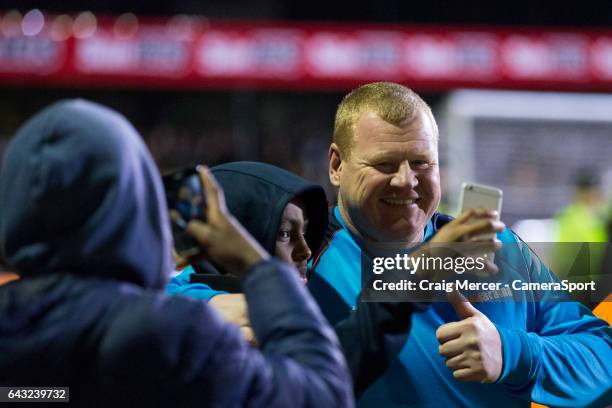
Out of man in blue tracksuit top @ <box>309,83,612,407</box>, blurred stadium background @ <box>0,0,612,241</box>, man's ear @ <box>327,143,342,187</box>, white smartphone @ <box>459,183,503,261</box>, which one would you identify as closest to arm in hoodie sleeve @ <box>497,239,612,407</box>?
man in blue tracksuit top @ <box>309,83,612,407</box>

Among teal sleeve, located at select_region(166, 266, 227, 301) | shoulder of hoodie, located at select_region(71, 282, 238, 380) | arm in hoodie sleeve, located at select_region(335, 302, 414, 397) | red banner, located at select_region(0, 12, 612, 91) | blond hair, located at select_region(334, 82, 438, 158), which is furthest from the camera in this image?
red banner, located at select_region(0, 12, 612, 91)

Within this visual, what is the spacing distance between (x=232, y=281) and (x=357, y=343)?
18.4 inches

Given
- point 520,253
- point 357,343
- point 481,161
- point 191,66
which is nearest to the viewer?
point 357,343

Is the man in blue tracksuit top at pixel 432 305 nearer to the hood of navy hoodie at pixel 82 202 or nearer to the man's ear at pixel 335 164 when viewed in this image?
the man's ear at pixel 335 164

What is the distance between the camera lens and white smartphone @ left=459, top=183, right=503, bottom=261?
5.46 ft

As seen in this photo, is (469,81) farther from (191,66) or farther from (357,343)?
(357,343)

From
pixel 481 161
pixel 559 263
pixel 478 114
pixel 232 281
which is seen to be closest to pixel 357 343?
pixel 232 281

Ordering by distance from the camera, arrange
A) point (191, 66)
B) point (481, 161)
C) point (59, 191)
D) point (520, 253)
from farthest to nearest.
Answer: point (481, 161), point (191, 66), point (520, 253), point (59, 191)

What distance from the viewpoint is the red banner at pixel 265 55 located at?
8.38 meters

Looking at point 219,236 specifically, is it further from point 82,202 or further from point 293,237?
point 293,237

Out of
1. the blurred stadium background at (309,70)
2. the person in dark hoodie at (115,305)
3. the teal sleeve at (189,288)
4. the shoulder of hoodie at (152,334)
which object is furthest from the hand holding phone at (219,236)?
the blurred stadium background at (309,70)

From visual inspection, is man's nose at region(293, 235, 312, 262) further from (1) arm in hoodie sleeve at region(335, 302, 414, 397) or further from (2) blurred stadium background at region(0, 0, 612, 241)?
(2) blurred stadium background at region(0, 0, 612, 241)

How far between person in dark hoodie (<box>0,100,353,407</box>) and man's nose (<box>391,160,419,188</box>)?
0.57 m

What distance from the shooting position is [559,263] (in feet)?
5.76
